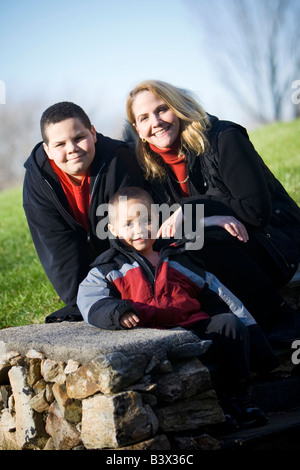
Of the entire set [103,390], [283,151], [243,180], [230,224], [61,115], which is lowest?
[103,390]

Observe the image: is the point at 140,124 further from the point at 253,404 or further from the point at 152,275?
the point at 253,404

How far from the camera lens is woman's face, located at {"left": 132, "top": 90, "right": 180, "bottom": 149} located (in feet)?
13.6

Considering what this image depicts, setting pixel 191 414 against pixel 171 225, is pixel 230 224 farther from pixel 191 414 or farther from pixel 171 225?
pixel 191 414

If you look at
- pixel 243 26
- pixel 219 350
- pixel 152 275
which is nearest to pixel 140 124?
pixel 152 275

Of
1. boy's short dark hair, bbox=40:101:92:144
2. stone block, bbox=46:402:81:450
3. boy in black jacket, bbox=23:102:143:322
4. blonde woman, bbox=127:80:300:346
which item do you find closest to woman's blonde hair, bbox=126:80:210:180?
blonde woman, bbox=127:80:300:346

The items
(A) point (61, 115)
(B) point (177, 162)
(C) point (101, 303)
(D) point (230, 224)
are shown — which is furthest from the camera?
(B) point (177, 162)

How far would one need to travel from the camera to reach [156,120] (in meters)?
4.13

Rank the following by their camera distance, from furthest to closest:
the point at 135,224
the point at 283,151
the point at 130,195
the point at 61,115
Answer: the point at 283,151 < the point at 61,115 < the point at 130,195 < the point at 135,224

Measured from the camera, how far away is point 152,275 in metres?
3.42

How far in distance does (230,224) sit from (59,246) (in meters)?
1.09

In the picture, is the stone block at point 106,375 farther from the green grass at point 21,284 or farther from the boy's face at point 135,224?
the green grass at point 21,284

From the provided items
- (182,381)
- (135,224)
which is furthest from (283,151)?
(182,381)

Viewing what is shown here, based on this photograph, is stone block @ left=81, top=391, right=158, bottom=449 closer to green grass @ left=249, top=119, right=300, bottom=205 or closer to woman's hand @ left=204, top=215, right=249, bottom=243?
woman's hand @ left=204, top=215, right=249, bottom=243
